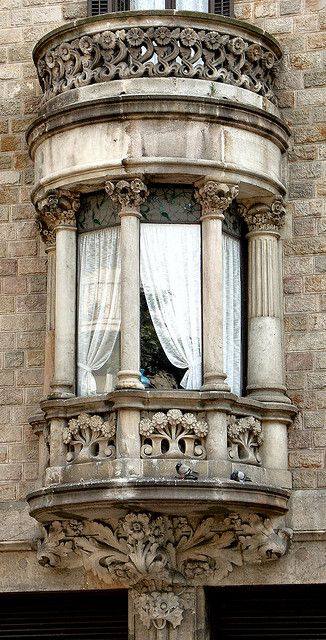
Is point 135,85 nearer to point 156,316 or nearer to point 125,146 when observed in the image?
point 125,146

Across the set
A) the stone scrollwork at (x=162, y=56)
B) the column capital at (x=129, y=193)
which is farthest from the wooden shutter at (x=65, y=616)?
the stone scrollwork at (x=162, y=56)

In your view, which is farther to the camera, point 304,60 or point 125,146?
point 304,60

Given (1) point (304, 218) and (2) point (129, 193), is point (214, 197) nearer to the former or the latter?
(2) point (129, 193)

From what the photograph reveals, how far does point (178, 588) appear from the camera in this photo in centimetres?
1616

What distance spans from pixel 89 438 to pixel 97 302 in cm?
163

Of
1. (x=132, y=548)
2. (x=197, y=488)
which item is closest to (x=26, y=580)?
(x=132, y=548)

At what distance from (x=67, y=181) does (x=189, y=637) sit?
17.0 feet

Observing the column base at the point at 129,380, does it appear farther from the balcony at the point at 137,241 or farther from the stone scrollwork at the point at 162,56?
the stone scrollwork at the point at 162,56

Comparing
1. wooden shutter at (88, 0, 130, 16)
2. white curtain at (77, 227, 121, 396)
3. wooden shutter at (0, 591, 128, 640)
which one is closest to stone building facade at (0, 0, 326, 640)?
white curtain at (77, 227, 121, 396)

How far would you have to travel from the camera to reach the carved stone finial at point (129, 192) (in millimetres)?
16125

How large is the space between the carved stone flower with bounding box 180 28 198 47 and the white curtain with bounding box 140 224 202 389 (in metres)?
2.02

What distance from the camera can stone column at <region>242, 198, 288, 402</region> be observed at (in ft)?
54.3

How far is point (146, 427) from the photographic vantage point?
1555cm

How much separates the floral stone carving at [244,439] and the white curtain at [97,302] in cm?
164
